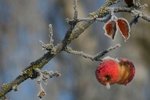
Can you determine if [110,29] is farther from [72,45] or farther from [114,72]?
[72,45]

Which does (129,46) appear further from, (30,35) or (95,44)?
(30,35)

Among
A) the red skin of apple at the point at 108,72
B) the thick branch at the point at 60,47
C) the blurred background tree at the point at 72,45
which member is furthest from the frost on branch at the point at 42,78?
the blurred background tree at the point at 72,45

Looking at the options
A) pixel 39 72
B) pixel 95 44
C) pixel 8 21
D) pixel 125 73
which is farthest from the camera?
pixel 8 21

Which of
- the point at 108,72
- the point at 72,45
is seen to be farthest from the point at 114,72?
the point at 72,45

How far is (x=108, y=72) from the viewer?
6.04 feet

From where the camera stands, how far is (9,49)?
855cm

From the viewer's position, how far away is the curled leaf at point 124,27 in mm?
1621

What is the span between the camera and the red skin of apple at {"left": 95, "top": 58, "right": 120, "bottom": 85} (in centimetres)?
180

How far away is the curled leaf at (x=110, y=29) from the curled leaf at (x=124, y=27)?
0.6 inches

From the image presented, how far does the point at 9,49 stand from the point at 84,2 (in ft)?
4.23

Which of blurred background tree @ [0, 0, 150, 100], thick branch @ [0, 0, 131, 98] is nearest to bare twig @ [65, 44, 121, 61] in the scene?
thick branch @ [0, 0, 131, 98]

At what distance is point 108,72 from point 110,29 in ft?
0.75

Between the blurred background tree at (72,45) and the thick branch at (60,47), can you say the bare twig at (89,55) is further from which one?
the blurred background tree at (72,45)

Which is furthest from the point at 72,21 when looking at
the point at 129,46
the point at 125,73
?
the point at 129,46
